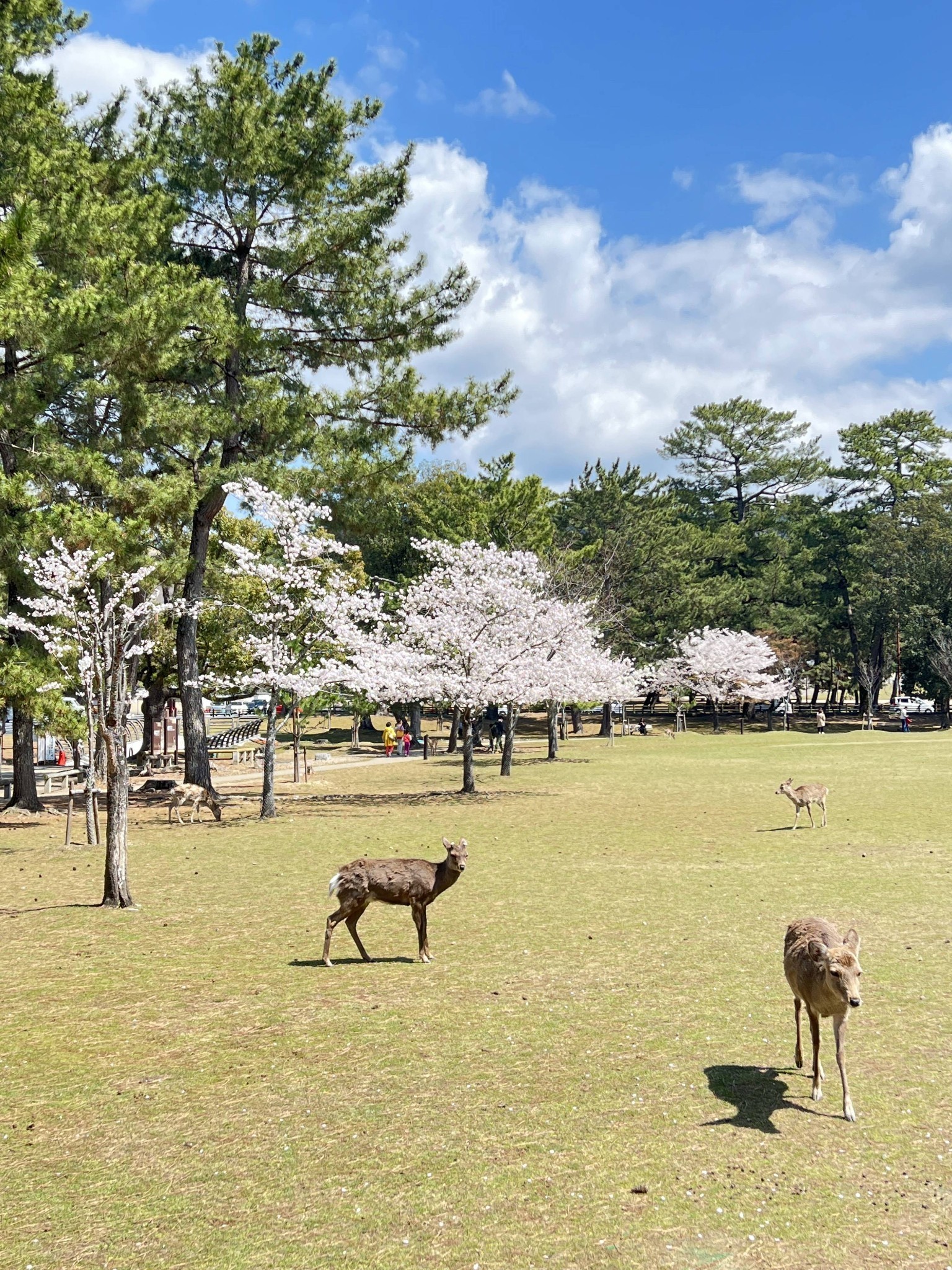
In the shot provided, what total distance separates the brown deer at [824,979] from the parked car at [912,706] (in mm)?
68166

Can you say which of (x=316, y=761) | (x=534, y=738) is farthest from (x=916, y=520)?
(x=316, y=761)

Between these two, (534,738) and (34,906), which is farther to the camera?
(534,738)

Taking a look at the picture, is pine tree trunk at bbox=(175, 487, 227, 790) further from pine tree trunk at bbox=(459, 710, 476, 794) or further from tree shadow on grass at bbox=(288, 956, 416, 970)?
tree shadow on grass at bbox=(288, 956, 416, 970)

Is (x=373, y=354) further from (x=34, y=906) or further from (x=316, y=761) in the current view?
(x=316, y=761)

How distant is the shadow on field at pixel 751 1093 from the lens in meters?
6.24

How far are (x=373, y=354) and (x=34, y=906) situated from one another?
18.7 metres

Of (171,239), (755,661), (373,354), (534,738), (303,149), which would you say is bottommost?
(534,738)

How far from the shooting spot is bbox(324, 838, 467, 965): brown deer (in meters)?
9.78

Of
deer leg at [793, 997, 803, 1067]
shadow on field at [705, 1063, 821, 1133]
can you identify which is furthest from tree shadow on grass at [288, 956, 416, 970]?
deer leg at [793, 997, 803, 1067]

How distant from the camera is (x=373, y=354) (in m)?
27.7

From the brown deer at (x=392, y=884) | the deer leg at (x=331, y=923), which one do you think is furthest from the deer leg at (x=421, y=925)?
the deer leg at (x=331, y=923)

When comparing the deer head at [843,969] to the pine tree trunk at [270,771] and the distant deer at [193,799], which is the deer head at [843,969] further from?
the distant deer at [193,799]

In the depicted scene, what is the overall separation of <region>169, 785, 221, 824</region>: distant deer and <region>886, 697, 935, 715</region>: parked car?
58.5 metres

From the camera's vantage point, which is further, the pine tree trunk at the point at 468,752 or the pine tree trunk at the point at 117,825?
the pine tree trunk at the point at 468,752
